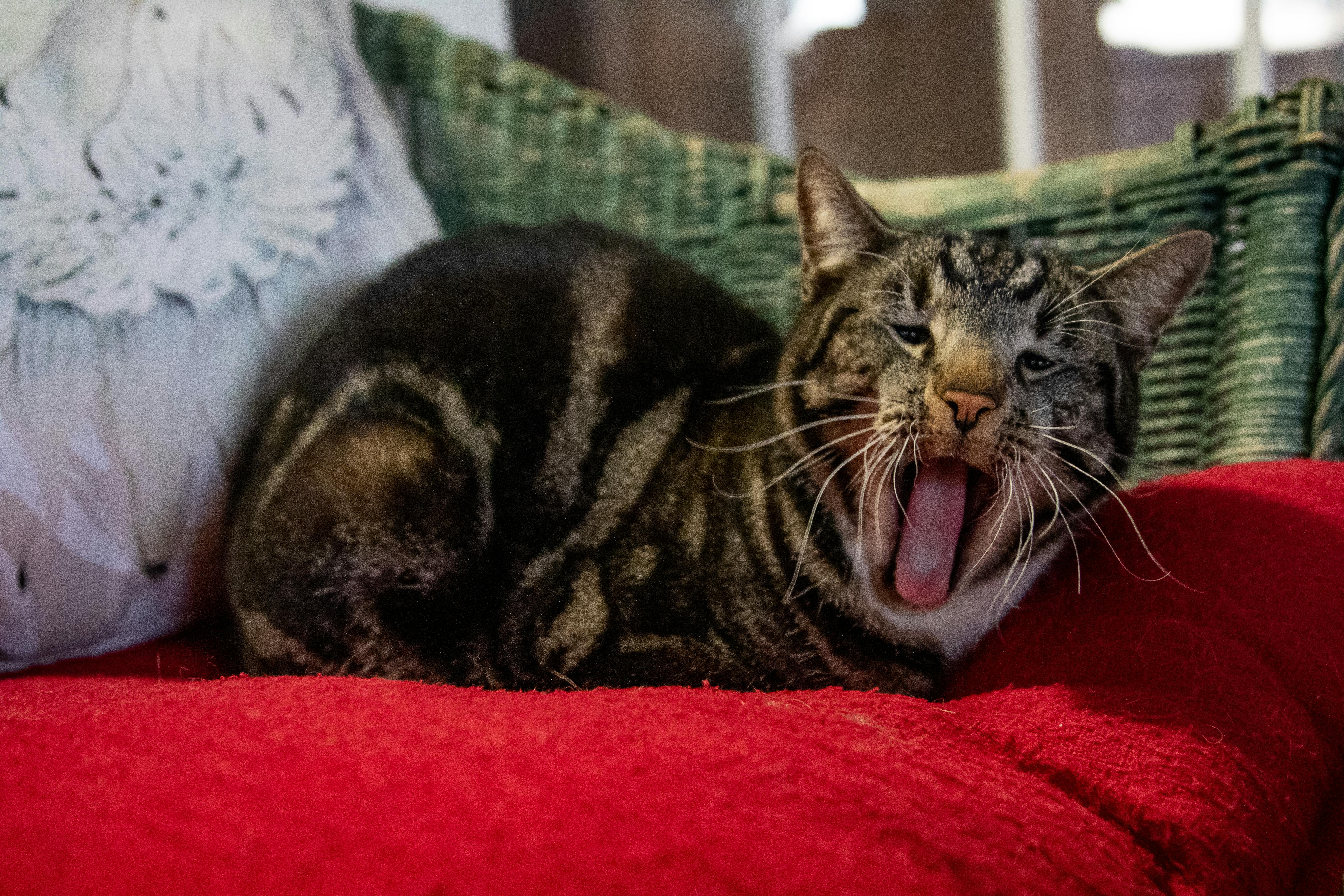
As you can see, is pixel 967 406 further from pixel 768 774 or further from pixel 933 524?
pixel 768 774

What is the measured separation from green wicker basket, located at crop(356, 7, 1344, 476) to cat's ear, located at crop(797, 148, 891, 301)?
0.16 m

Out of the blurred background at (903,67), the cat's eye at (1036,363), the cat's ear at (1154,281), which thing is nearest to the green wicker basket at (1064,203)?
the cat's ear at (1154,281)

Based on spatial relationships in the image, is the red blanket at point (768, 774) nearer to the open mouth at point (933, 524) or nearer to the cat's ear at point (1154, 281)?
the open mouth at point (933, 524)

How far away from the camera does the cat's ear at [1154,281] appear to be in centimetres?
80

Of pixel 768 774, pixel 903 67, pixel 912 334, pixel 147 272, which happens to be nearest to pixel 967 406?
pixel 912 334

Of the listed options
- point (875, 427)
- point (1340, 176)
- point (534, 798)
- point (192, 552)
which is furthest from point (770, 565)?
point (1340, 176)

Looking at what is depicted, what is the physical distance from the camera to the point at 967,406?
728 mm

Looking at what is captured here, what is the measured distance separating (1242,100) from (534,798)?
3.73 feet

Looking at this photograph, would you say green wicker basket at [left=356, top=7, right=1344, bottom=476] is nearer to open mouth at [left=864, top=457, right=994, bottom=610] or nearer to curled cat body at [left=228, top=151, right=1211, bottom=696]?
curled cat body at [left=228, top=151, right=1211, bottom=696]

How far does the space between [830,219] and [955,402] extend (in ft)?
0.85

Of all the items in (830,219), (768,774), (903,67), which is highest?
(903,67)

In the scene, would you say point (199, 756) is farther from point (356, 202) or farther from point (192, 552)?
point (356, 202)

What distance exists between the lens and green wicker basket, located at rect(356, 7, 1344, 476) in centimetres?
100

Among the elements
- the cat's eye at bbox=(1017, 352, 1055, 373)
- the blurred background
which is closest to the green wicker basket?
the cat's eye at bbox=(1017, 352, 1055, 373)
